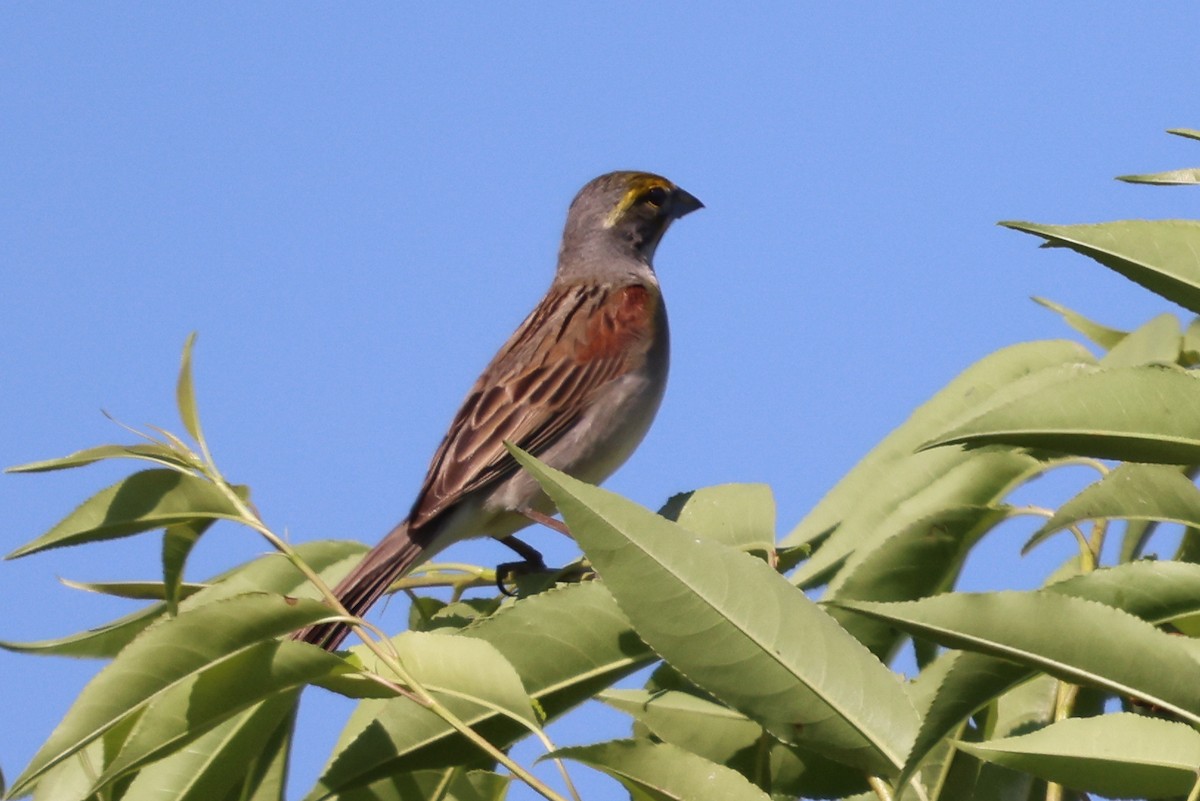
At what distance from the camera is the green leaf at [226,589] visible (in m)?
3.10

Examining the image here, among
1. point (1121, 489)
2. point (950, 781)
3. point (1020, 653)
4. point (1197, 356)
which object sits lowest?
point (950, 781)

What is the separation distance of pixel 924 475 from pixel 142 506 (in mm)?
1475

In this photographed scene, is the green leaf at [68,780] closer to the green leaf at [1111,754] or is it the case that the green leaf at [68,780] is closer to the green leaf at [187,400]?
the green leaf at [187,400]

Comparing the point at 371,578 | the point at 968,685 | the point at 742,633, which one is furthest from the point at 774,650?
the point at 371,578

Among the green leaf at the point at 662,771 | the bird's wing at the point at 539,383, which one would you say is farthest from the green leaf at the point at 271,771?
the bird's wing at the point at 539,383

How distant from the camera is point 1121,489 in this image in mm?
2311

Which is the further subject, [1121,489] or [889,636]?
[889,636]

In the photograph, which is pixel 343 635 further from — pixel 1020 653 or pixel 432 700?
pixel 1020 653

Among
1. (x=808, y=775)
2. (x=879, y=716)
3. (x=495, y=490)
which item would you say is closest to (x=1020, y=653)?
(x=879, y=716)

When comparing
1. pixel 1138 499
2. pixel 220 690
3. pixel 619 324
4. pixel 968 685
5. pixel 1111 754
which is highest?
pixel 619 324

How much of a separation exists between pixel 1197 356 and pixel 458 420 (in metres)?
3.79

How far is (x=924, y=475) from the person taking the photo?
9.71ft

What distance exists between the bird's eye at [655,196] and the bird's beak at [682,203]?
64 mm

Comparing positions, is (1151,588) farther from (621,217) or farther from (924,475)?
(621,217)
